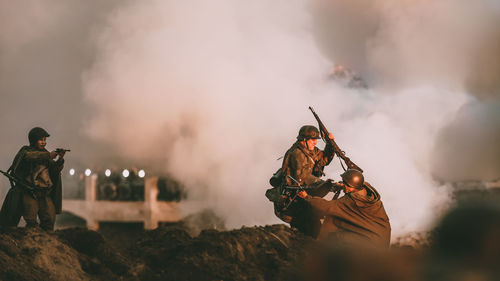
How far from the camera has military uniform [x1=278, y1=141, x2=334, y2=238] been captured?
30.2 feet

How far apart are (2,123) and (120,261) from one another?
16.0 meters

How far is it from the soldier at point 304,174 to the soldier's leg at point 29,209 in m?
4.34

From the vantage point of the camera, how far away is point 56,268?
6.85 m

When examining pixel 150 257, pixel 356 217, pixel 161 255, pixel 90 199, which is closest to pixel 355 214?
pixel 356 217

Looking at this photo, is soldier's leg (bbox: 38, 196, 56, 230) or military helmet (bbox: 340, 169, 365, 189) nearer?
military helmet (bbox: 340, 169, 365, 189)

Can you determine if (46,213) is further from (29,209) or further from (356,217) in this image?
(356,217)

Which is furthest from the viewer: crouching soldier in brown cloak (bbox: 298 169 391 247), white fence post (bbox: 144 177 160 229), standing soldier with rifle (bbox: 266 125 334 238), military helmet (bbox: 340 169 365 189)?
white fence post (bbox: 144 177 160 229)

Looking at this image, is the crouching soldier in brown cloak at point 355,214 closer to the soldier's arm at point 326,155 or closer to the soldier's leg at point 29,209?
the soldier's arm at point 326,155

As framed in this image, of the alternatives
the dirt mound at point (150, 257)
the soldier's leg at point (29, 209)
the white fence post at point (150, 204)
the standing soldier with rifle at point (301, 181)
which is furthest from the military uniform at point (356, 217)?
the white fence post at point (150, 204)

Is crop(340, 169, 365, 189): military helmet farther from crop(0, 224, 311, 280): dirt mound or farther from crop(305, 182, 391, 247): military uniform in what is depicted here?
crop(0, 224, 311, 280): dirt mound

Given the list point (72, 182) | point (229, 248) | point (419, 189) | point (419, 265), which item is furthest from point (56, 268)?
point (72, 182)

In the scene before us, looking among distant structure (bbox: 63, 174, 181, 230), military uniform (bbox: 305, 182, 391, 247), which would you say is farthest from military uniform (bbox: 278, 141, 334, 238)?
distant structure (bbox: 63, 174, 181, 230)

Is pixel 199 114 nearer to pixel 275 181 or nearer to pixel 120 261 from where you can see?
pixel 275 181

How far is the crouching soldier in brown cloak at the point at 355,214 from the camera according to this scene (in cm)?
764
